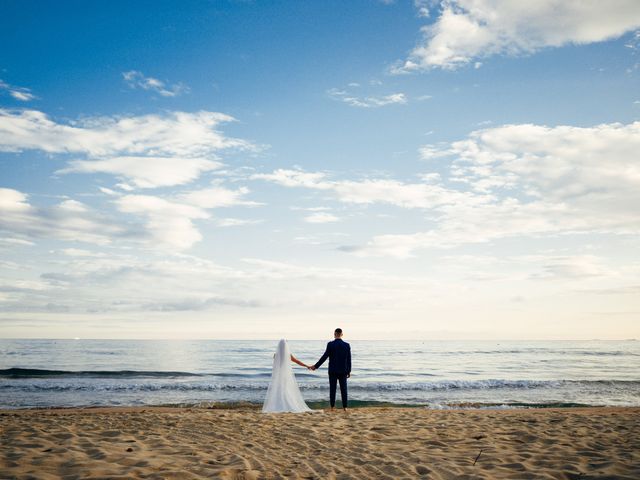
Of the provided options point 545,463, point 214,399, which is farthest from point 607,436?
point 214,399

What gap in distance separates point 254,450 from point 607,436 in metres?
5.83

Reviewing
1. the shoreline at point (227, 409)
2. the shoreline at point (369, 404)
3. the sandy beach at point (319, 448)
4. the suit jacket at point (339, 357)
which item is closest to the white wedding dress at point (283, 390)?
the shoreline at point (227, 409)

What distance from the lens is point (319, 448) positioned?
6266 millimetres

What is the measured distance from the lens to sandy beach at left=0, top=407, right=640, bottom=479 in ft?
16.1

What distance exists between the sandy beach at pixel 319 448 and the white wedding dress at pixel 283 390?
6.17 feet

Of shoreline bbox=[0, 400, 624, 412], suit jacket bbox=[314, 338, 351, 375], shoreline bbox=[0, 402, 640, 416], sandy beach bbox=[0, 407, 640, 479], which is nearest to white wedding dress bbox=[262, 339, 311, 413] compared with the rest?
shoreline bbox=[0, 402, 640, 416]

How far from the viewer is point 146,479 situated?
14.4 ft

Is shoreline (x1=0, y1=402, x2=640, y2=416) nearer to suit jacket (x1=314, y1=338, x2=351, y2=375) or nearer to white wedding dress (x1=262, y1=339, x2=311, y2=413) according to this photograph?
white wedding dress (x1=262, y1=339, x2=311, y2=413)

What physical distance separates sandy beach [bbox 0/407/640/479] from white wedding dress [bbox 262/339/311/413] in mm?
1880

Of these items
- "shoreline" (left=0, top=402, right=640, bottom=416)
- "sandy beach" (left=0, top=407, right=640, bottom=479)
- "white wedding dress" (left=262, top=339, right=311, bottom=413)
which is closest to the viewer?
"sandy beach" (left=0, top=407, right=640, bottom=479)

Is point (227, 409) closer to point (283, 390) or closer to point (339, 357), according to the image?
point (283, 390)

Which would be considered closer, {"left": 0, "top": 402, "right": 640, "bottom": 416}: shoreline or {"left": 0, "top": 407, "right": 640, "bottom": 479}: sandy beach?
{"left": 0, "top": 407, "right": 640, "bottom": 479}: sandy beach

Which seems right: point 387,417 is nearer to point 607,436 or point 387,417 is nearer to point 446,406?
point 607,436

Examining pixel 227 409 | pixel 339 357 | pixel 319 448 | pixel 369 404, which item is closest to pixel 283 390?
pixel 339 357
